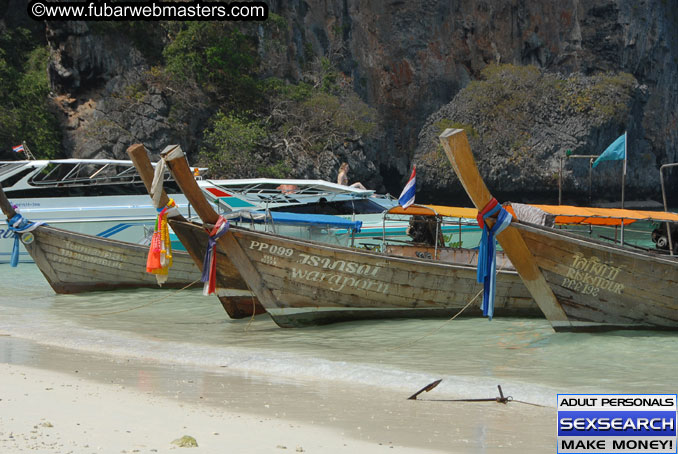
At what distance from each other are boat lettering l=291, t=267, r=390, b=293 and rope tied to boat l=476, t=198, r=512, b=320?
1.94 metres

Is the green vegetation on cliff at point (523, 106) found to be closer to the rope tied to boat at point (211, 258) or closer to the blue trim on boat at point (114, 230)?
the blue trim on boat at point (114, 230)

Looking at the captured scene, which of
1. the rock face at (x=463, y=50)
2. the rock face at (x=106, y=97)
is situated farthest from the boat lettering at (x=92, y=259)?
the rock face at (x=463, y=50)

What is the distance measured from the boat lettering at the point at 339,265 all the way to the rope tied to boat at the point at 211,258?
3.37 ft

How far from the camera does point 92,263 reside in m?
13.2

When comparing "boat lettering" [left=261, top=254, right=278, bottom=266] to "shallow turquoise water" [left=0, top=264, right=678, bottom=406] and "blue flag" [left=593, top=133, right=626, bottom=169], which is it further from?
"blue flag" [left=593, top=133, right=626, bottom=169]

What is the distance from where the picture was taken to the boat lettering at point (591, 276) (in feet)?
28.8

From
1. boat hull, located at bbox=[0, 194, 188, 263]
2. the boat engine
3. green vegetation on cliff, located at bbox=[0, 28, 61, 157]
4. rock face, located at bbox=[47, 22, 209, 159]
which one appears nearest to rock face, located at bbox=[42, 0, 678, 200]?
rock face, located at bbox=[47, 22, 209, 159]

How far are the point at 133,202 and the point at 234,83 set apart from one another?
15.0 m

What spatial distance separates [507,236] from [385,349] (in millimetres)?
1813

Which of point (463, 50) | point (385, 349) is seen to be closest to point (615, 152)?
point (385, 349)

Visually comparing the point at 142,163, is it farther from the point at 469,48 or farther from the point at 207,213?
the point at 469,48

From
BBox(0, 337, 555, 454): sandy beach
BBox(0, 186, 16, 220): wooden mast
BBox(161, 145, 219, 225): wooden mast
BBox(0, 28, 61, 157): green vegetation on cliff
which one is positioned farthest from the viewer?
BBox(0, 28, 61, 157): green vegetation on cliff

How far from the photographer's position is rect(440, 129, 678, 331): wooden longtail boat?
8609mm

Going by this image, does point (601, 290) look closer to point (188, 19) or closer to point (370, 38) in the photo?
point (188, 19)
